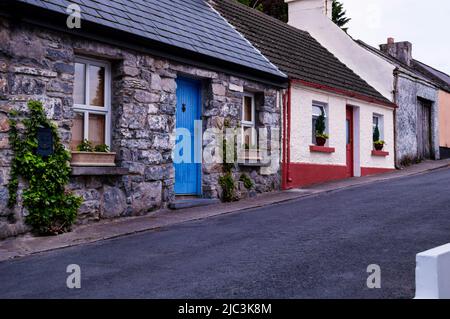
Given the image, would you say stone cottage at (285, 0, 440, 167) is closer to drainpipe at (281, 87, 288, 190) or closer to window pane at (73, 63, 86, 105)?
drainpipe at (281, 87, 288, 190)

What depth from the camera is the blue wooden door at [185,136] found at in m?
10.6

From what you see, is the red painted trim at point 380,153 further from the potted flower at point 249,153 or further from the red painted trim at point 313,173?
the potted flower at point 249,153

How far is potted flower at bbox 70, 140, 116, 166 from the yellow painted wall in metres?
17.1

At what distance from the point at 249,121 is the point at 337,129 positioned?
4020mm

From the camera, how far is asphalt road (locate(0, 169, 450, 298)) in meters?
4.66

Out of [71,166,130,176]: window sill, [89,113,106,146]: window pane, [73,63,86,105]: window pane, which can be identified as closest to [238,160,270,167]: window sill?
[71,166,130,176]: window sill

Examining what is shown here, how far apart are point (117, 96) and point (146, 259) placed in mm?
3991

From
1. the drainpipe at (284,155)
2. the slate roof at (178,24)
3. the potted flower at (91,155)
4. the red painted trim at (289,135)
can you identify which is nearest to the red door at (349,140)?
the red painted trim at (289,135)

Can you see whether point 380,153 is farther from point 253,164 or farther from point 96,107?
point 96,107

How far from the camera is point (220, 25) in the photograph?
534 inches

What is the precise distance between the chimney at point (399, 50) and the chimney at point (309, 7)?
16.3 ft
